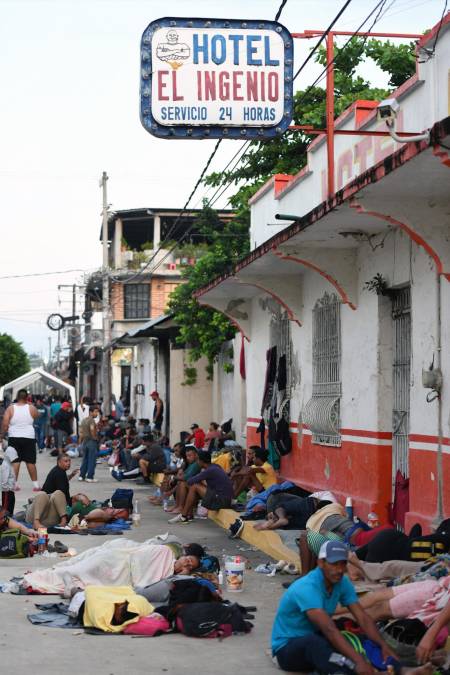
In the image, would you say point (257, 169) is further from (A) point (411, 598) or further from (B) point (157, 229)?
(B) point (157, 229)

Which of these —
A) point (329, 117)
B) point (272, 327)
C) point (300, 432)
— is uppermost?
point (329, 117)

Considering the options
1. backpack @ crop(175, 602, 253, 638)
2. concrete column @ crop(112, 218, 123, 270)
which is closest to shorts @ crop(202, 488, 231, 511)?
backpack @ crop(175, 602, 253, 638)

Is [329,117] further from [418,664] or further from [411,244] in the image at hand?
[418,664]

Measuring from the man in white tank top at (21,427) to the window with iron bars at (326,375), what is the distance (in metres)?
5.85

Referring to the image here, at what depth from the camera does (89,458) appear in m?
25.6

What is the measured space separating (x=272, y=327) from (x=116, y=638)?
12.5 m

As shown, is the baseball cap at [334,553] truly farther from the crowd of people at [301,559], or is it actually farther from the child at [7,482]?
the child at [7,482]

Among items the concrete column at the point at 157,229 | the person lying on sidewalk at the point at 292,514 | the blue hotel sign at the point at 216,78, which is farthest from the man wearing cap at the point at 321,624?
the concrete column at the point at 157,229

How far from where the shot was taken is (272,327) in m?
21.1

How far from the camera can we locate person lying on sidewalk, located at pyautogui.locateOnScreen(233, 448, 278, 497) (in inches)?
719

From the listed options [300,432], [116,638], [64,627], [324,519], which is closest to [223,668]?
[116,638]

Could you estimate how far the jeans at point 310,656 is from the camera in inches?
291

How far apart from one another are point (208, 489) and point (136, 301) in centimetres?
4514

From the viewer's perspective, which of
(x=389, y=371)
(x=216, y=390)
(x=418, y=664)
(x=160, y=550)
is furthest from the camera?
(x=216, y=390)
